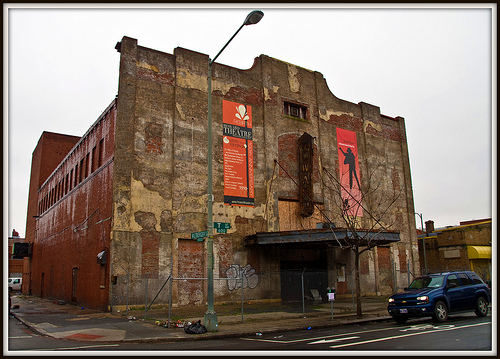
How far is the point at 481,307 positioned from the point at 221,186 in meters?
14.2

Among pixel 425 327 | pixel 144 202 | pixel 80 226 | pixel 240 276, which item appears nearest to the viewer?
pixel 425 327

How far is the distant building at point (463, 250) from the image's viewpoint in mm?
39062

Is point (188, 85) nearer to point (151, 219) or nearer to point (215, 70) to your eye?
point (215, 70)

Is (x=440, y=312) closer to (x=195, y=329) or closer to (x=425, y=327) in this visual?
(x=425, y=327)

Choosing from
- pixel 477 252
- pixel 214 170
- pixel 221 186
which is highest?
pixel 214 170

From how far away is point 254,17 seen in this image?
40.0 ft

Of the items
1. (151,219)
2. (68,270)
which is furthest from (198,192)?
(68,270)

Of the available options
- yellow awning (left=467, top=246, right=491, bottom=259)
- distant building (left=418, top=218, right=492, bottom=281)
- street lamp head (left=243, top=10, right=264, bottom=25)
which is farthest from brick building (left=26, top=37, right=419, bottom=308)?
street lamp head (left=243, top=10, right=264, bottom=25)

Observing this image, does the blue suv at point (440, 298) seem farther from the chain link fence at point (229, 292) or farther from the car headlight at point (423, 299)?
the chain link fence at point (229, 292)

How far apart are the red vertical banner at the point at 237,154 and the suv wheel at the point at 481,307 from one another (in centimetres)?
1313

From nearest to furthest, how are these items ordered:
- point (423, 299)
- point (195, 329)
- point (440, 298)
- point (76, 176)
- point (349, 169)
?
point (195, 329), point (423, 299), point (440, 298), point (76, 176), point (349, 169)

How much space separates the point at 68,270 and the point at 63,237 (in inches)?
153

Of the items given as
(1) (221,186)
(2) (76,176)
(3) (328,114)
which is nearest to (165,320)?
(1) (221,186)

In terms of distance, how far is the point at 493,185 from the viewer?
311 inches
